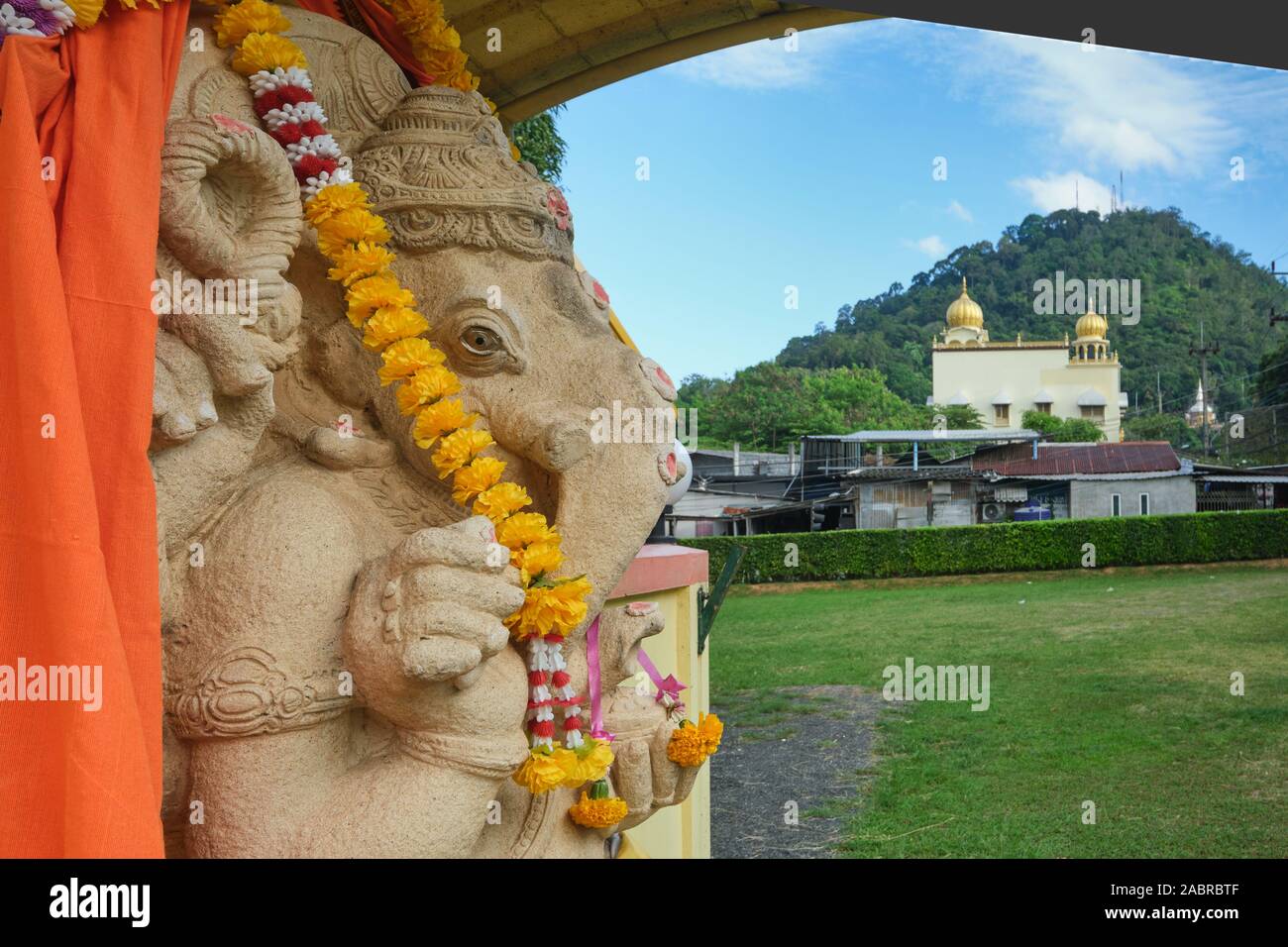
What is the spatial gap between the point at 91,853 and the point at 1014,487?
1081 inches

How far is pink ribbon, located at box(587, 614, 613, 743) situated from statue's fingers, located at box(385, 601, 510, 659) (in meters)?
0.47

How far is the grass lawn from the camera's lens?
23.3ft

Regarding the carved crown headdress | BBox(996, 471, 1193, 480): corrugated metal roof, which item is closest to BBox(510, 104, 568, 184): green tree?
the carved crown headdress

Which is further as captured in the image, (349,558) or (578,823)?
(578,823)

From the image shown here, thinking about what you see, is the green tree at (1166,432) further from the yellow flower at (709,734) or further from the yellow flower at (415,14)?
the yellow flower at (415,14)

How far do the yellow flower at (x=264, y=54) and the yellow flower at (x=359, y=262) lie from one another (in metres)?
0.34

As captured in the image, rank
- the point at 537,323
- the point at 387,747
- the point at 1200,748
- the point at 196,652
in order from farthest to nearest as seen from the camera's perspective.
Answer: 1. the point at 1200,748
2. the point at 537,323
3. the point at 387,747
4. the point at 196,652

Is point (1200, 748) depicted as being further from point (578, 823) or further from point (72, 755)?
point (72, 755)

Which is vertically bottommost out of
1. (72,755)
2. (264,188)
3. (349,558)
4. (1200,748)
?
(1200,748)

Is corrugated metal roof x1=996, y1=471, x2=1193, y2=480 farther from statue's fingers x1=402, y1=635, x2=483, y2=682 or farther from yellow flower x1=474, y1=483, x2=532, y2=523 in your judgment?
statue's fingers x1=402, y1=635, x2=483, y2=682

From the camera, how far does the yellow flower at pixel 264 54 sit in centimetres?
193

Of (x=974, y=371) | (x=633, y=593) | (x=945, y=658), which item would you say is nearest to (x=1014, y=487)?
(x=945, y=658)

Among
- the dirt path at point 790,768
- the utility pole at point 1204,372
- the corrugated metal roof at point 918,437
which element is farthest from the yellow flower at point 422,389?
the utility pole at point 1204,372
